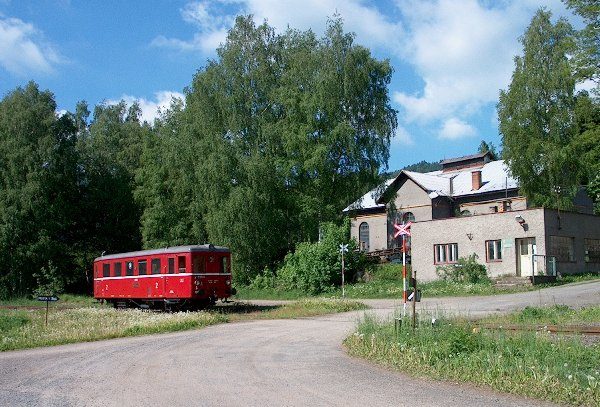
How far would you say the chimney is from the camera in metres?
48.0

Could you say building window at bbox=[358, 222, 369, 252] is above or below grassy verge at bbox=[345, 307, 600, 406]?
above

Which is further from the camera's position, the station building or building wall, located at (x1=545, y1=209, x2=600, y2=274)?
building wall, located at (x1=545, y1=209, x2=600, y2=274)

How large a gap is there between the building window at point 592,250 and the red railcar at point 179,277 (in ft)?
71.1

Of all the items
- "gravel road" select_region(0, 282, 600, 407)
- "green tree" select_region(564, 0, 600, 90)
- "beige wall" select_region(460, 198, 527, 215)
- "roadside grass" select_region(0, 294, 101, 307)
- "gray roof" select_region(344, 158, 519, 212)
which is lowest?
"roadside grass" select_region(0, 294, 101, 307)

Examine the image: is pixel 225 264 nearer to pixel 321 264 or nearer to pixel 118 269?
pixel 118 269

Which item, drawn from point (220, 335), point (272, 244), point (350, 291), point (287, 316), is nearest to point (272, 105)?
point (272, 244)

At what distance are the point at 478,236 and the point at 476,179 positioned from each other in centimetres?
1455

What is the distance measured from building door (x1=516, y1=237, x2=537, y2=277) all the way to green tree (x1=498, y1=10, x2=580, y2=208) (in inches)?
244

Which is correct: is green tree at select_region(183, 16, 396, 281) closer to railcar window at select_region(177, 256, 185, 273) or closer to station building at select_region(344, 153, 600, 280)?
station building at select_region(344, 153, 600, 280)

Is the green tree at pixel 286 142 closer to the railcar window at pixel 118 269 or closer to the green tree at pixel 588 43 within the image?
the railcar window at pixel 118 269

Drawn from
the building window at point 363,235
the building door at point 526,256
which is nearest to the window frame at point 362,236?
the building window at point 363,235

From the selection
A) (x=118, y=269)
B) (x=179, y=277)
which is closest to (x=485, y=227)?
(x=179, y=277)

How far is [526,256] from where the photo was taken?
32906mm

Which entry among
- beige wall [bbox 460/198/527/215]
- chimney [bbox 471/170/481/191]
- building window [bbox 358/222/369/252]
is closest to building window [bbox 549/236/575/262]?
beige wall [bbox 460/198/527/215]
